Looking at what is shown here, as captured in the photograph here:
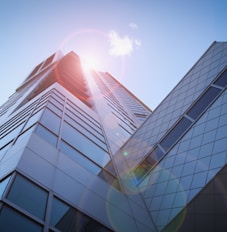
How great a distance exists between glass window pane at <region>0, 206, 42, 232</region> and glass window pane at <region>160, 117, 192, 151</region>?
8.14 meters

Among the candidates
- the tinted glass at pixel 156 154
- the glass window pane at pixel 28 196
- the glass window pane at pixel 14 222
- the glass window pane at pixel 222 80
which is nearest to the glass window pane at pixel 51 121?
the glass window pane at pixel 28 196

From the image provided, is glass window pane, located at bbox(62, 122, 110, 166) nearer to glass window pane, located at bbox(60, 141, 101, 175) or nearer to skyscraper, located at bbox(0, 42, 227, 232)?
skyscraper, located at bbox(0, 42, 227, 232)

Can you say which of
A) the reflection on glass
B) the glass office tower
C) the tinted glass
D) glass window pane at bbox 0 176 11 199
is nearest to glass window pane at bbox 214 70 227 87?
the tinted glass

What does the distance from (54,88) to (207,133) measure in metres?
12.4

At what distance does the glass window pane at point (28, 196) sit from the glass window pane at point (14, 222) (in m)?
0.30

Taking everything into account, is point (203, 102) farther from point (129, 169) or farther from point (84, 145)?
point (84, 145)

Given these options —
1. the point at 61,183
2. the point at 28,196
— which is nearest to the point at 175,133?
the point at 61,183

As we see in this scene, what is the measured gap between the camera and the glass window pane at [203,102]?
12.6 metres

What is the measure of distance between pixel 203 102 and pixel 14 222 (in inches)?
402

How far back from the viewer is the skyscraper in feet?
24.5

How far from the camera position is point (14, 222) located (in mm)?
6090

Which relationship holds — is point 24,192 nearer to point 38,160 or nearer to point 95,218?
point 38,160

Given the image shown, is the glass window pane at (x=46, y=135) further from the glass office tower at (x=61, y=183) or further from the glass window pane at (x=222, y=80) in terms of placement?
the glass window pane at (x=222, y=80)

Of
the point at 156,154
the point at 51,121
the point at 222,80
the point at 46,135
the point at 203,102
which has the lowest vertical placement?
the point at 46,135
